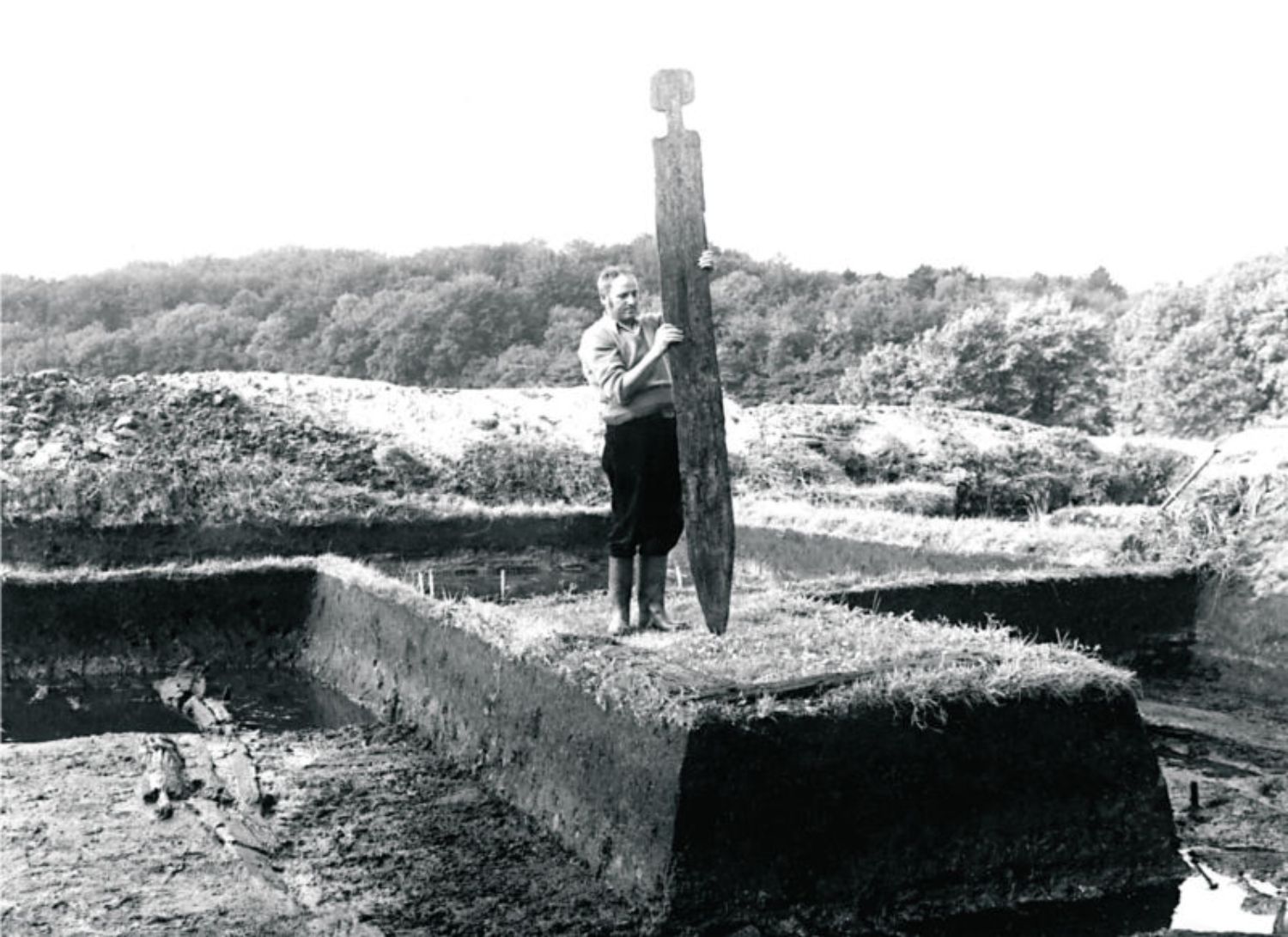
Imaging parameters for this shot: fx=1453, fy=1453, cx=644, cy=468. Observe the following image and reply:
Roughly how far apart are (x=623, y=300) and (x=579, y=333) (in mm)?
25658

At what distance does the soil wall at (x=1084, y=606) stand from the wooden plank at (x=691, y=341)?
2.44 metres

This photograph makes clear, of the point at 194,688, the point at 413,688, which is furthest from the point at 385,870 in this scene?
the point at 194,688

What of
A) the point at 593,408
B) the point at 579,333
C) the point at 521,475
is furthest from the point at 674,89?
the point at 579,333

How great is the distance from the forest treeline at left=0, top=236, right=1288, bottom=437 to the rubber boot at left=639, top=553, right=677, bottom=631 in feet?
77.1

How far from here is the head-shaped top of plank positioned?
5.88 metres

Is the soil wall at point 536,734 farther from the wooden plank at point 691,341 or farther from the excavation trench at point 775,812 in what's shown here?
the wooden plank at point 691,341

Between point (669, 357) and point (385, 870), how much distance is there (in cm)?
230

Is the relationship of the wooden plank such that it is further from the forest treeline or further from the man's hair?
the forest treeline

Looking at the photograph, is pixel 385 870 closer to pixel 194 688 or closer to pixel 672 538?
pixel 672 538

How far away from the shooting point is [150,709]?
28.6 ft

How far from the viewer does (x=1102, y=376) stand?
32.5 m

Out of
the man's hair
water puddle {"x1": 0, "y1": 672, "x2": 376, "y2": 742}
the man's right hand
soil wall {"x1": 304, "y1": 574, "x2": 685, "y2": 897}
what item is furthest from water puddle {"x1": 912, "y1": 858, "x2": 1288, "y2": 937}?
water puddle {"x1": 0, "y1": 672, "x2": 376, "y2": 742}

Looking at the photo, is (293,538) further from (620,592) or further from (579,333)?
(579,333)

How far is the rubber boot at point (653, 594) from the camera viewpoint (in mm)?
6477
